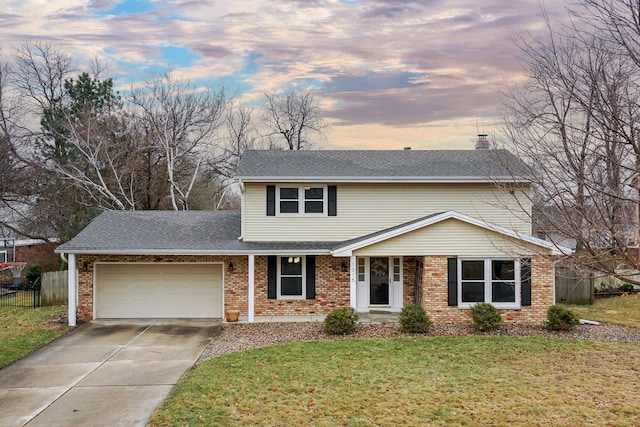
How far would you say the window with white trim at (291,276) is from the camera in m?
17.8

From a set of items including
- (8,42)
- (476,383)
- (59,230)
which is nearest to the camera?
(476,383)

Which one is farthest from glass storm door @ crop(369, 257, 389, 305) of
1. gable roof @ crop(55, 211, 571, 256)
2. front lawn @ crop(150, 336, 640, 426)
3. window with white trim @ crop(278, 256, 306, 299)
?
front lawn @ crop(150, 336, 640, 426)

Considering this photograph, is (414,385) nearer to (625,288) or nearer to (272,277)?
(272,277)

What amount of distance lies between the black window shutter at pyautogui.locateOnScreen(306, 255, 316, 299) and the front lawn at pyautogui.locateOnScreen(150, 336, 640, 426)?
162 inches

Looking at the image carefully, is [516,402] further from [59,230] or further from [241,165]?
[59,230]

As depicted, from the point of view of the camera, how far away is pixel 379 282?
60.2 ft

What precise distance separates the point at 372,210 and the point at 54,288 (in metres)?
13.7

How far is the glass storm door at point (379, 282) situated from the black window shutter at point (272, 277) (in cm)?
346

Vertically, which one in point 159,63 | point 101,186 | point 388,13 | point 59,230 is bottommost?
point 59,230

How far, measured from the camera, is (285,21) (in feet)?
57.9

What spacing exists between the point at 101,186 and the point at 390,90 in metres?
17.3

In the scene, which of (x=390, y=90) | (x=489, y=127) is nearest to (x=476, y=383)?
(x=489, y=127)

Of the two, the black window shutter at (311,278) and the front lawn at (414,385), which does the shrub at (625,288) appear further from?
the black window shutter at (311,278)

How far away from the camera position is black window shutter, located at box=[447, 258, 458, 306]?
15961 millimetres
